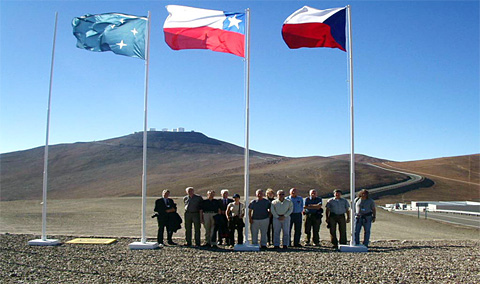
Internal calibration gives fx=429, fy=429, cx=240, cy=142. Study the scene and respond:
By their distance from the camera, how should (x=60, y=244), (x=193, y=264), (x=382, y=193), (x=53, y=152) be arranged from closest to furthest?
(x=193, y=264) → (x=60, y=244) → (x=382, y=193) → (x=53, y=152)

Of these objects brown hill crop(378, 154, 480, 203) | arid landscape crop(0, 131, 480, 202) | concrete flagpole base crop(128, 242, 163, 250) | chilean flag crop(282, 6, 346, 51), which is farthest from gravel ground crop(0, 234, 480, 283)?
arid landscape crop(0, 131, 480, 202)

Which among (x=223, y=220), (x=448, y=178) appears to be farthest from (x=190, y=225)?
(x=448, y=178)

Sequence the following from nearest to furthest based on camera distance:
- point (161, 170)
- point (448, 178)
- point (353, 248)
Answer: point (353, 248), point (448, 178), point (161, 170)

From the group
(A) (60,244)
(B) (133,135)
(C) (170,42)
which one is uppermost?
(B) (133,135)

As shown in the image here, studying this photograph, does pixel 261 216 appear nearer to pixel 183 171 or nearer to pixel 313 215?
pixel 313 215

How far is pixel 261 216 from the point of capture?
10.5 m

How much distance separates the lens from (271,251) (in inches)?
393

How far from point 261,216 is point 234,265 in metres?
2.46

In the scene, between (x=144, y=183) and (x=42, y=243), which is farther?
(x=144, y=183)

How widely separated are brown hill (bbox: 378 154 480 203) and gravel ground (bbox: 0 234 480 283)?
148 feet

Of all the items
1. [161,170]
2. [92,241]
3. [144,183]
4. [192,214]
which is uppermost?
[161,170]

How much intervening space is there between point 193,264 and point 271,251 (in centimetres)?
240

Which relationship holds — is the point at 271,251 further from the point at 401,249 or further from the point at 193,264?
the point at 401,249

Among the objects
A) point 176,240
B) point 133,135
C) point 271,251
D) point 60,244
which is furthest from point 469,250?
point 133,135
